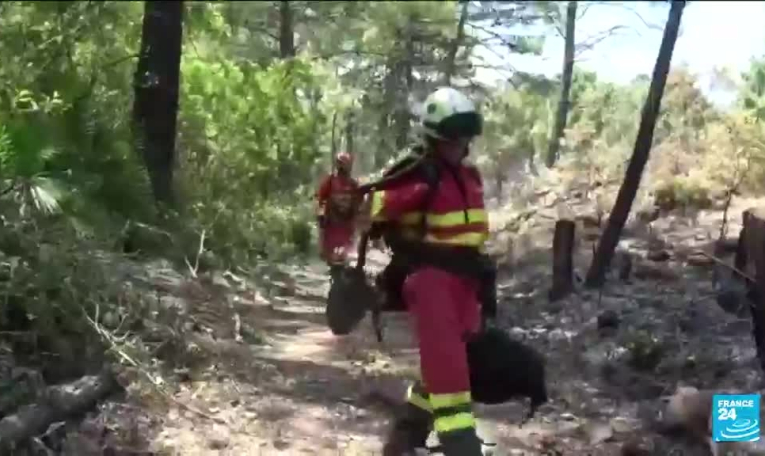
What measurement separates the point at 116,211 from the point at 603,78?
1.66 meters

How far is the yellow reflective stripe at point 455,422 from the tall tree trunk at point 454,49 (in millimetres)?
987

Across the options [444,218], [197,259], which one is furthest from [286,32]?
[197,259]

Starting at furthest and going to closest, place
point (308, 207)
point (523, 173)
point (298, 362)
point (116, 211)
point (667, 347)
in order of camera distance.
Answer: point (308, 207) < point (298, 362) < point (667, 347) < point (523, 173) < point (116, 211)

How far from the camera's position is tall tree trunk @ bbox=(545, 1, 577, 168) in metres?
2.97

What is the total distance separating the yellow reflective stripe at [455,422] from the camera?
2.77 meters

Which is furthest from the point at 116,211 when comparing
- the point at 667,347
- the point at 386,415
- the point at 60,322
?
the point at 667,347

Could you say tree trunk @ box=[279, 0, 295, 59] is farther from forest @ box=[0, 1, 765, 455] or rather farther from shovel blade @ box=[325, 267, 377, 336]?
shovel blade @ box=[325, 267, 377, 336]

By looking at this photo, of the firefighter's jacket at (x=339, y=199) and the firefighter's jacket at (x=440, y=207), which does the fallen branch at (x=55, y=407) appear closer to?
the firefighter's jacket at (x=339, y=199)

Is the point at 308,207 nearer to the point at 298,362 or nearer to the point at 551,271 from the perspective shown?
the point at 298,362

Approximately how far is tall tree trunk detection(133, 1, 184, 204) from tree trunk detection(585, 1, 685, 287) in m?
1.65

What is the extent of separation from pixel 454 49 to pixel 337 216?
0.61 metres

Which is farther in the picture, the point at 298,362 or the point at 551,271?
the point at 551,271

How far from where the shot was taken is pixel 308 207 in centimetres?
471

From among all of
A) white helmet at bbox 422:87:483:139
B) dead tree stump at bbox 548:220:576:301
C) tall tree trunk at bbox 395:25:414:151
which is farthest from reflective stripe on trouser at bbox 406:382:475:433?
dead tree stump at bbox 548:220:576:301
